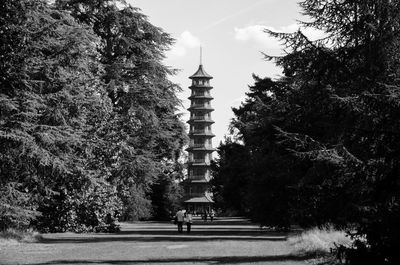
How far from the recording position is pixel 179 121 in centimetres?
3891

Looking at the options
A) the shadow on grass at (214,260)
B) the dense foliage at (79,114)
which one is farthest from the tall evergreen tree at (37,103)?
the shadow on grass at (214,260)

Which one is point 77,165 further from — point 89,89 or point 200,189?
point 200,189

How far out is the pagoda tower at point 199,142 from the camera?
92.7 meters

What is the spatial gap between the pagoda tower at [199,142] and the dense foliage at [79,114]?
5069 cm

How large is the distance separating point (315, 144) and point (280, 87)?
19.7 meters

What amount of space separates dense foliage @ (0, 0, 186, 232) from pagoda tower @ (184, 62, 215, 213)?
50.7m

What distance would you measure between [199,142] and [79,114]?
70.4m

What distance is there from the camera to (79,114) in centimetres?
2348

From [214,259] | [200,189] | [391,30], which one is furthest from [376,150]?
[200,189]

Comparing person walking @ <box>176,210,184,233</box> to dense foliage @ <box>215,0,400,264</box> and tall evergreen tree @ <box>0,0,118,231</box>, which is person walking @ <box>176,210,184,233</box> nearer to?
tall evergreen tree @ <box>0,0,118,231</box>

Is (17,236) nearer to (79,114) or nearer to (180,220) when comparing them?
(79,114)

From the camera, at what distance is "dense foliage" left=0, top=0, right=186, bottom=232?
19.5 m

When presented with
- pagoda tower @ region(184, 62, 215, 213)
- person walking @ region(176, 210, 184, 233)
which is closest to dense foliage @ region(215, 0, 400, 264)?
person walking @ region(176, 210, 184, 233)

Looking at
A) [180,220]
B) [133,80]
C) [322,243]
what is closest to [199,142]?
[180,220]
